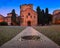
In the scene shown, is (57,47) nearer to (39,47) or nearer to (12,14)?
(39,47)

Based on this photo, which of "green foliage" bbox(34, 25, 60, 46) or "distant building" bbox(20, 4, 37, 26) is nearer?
"green foliage" bbox(34, 25, 60, 46)

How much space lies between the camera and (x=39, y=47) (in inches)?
138

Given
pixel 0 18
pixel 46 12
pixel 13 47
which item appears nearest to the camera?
pixel 13 47

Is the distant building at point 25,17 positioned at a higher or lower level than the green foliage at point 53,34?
higher

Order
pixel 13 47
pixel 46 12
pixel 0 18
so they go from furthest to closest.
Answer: pixel 0 18, pixel 46 12, pixel 13 47

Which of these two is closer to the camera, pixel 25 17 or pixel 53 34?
pixel 53 34

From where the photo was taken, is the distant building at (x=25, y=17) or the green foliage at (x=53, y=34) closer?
the green foliage at (x=53, y=34)

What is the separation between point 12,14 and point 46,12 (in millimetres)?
2871

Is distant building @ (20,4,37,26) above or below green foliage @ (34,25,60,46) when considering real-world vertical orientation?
above

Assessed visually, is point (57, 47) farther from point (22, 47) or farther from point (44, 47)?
point (22, 47)

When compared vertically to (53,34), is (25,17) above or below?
above

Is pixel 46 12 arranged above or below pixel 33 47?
above

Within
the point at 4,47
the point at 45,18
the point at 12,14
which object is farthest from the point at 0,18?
the point at 4,47

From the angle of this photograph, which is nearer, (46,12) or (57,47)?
(57,47)
